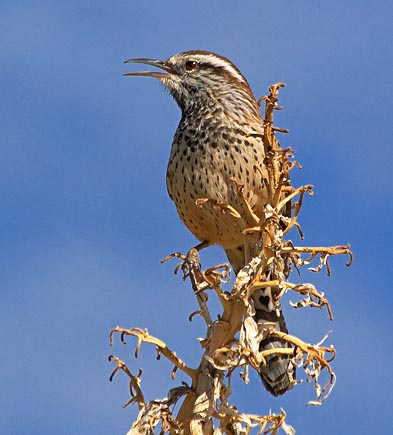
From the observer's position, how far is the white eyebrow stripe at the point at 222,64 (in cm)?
620

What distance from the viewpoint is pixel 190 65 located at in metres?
6.40

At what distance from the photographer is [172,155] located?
219 inches

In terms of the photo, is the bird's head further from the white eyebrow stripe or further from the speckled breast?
the speckled breast

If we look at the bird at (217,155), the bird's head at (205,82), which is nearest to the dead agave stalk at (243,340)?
the bird at (217,155)

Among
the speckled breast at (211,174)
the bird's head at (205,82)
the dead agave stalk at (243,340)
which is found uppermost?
the bird's head at (205,82)

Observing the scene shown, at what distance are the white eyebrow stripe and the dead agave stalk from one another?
125 inches

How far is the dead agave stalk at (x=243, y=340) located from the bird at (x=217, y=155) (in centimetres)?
147

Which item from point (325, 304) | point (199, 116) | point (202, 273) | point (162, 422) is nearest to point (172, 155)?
point (199, 116)

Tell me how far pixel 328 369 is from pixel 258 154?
254 cm

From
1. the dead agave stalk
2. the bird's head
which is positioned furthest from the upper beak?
the dead agave stalk

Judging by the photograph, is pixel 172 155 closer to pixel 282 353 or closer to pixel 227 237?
pixel 227 237

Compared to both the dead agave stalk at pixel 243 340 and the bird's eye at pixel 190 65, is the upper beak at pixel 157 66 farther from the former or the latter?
the dead agave stalk at pixel 243 340

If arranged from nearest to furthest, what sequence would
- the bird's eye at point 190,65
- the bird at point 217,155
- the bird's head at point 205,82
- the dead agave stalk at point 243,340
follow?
the dead agave stalk at point 243,340 < the bird at point 217,155 < the bird's head at point 205,82 < the bird's eye at point 190,65

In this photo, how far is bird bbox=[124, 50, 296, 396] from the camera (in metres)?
5.08
